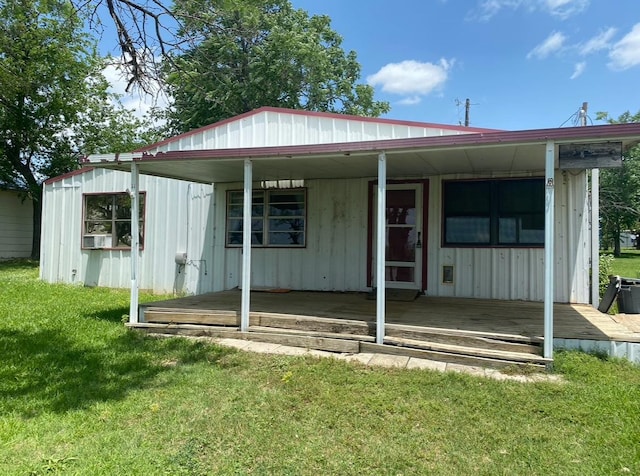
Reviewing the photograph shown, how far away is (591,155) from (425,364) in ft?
9.06

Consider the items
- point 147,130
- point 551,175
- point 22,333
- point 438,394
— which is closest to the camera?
point 438,394

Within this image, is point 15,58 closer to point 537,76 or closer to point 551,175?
point 551,175

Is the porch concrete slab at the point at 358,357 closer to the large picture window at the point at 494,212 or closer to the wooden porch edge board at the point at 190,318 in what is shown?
the wooden porch edge board at the point at 190,318

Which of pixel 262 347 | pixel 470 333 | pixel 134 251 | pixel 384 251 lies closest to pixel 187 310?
pixel 134 251

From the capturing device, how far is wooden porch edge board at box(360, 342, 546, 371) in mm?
4383

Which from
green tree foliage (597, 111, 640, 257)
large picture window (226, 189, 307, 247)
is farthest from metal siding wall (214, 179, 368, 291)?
green tree foliage (597, 111, 640, 257)

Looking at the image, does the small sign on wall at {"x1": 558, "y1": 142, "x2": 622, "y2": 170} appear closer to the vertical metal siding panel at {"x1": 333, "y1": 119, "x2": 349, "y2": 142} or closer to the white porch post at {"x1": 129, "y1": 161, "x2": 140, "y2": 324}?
the vertical metal siding panel at {"x1": 333, "y1": 119, "x2": 349, "y2": 142}

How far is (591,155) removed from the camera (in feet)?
14.9

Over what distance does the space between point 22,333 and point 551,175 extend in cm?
652

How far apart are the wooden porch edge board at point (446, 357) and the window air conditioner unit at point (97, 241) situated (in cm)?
731

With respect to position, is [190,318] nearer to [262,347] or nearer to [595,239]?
[262,347]

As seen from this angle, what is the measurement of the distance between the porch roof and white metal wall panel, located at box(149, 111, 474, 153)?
2.39ft

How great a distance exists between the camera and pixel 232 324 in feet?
19.2

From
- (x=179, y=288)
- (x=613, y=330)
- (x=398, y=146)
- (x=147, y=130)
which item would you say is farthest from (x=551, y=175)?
(x=147, y=130)
